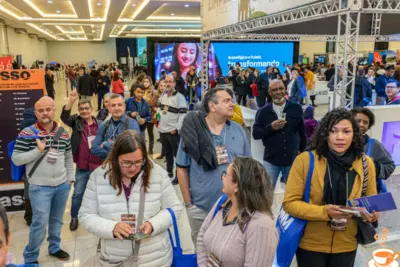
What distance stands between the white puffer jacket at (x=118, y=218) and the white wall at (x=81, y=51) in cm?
3884

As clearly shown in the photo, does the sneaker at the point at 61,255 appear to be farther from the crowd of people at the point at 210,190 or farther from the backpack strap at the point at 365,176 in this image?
the backpack strap at the point at 365,176

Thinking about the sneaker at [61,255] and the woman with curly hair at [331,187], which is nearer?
the woman with curly hair at [331,187]

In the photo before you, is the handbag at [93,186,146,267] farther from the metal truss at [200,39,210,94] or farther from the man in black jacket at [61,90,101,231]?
the metal truss at [200,39,210,94]

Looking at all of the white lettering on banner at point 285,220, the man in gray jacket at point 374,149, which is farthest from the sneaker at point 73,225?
the man in gray jacket at point 374,149

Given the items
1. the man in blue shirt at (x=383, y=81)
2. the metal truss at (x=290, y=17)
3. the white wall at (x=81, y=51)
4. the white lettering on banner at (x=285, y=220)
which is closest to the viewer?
the white lettering on banner at (x=285, y=220)

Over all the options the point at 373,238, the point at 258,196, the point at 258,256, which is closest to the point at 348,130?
the point at 373,238

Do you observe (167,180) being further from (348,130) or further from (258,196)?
(348,130)

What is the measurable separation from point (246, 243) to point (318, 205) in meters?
0.62

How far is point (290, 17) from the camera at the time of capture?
500 cm

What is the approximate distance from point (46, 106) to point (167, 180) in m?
1.45

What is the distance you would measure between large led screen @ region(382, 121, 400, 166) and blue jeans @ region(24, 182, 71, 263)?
2.90m

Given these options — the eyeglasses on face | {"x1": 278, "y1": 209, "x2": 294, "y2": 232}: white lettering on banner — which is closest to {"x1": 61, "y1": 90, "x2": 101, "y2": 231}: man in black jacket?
the eyeglasses on face

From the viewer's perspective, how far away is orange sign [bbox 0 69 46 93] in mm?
4242

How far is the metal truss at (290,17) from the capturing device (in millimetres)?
3908
